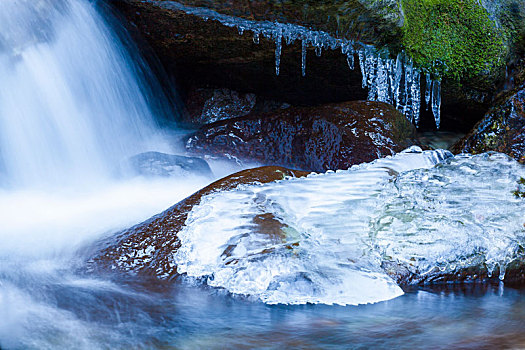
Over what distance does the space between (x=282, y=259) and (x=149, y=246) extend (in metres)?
0.93

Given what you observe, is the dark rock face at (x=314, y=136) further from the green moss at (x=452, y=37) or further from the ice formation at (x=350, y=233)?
the ice formation at (x=350, y=233)

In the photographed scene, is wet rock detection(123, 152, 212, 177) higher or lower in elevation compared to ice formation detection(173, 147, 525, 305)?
higher

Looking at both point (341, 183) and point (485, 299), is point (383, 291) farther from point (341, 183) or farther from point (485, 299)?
point (341, 183)

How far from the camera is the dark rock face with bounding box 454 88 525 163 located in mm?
5242

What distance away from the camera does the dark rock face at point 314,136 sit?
18.9 ft

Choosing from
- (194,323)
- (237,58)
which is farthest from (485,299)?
(237,58)

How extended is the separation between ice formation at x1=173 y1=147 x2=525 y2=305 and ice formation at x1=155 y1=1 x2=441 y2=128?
2.75m

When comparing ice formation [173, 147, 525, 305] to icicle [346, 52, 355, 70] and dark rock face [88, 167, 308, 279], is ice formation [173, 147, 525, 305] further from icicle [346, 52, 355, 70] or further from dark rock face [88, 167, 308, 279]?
icicle [346, 52, 355, 70]

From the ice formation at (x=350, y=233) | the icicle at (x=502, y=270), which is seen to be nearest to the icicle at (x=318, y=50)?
the ice formation at (x=350, y=233)

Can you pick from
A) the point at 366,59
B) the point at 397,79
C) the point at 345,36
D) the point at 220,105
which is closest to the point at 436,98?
the point at 397,79

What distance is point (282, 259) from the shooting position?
9.45 feet

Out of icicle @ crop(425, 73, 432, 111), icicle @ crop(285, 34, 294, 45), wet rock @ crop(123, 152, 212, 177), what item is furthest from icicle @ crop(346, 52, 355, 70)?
wet rock @ crop(123, 152, 212, 177)

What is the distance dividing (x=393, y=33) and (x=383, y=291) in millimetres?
4108

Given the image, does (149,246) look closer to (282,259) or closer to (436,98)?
(282,259)
